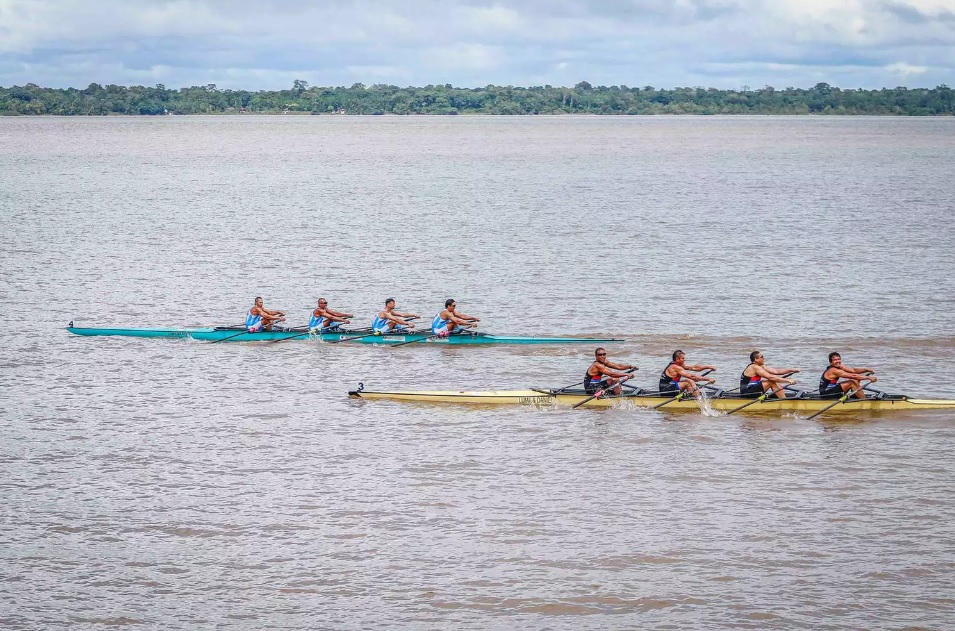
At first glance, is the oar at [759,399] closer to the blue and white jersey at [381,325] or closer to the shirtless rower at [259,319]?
the blue and white jersey at [381,325]

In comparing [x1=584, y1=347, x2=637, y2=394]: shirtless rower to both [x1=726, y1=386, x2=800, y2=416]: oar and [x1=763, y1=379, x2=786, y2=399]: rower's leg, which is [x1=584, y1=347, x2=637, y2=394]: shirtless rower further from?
[x1=763, y1=379, x2=786, y2=399]: rower's leg

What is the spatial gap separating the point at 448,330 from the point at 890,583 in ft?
61.0

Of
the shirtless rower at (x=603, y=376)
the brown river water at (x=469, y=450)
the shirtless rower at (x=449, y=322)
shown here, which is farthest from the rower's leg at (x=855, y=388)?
the shirtless rower at (x=449, y=322)

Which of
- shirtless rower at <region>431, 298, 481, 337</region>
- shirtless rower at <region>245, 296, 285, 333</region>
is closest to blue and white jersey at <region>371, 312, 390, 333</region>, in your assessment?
shirtless rower at <region>431, 298, 481, 337</region>

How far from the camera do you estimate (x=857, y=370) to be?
88.5 ft

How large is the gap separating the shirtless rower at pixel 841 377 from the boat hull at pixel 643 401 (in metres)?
0.23

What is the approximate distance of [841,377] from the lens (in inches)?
1064

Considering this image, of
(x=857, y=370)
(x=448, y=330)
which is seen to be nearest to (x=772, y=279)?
(x=448, y=330)

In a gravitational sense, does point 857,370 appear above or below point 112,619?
above

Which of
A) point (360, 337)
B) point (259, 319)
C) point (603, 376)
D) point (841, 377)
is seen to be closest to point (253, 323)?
point (259, 319)

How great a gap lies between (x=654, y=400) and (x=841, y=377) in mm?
4196

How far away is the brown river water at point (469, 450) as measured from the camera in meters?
17.7

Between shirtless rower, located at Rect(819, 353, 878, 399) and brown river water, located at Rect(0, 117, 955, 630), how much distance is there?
28.3 inches

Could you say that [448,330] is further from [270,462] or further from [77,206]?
[77,206]
